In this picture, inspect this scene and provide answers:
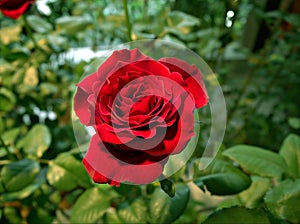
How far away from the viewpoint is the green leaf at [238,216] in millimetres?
329

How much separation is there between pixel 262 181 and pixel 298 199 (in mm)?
104

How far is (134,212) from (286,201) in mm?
180

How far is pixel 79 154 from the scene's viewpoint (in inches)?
18.1

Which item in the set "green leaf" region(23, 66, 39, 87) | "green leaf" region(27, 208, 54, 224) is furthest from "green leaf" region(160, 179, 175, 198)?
"green leaf" region(23, 66, 39, 87)

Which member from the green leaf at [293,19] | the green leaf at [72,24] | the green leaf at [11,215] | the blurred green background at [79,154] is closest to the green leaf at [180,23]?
the blurred green background at [79,154]

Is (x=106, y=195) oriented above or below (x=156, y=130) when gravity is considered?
below

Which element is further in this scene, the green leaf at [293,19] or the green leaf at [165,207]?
the green leaf at [293,19]

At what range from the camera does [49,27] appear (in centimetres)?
67

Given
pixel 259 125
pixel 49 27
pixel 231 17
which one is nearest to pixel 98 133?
pixel 231 17

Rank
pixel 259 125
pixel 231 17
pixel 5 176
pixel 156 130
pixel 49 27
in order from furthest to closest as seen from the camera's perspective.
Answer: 1. pixel 259 125
2. pixel 49 27
3. pixel 5 176
4. pixel 231 17
5. pixel 156 130

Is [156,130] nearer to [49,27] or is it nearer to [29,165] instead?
[29,165]

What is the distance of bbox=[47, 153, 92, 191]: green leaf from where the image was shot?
0.45m

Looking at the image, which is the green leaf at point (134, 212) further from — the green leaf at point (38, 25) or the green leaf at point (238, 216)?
the green leaf at point (38, 25)

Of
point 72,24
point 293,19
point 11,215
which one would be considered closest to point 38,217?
point 11,215
